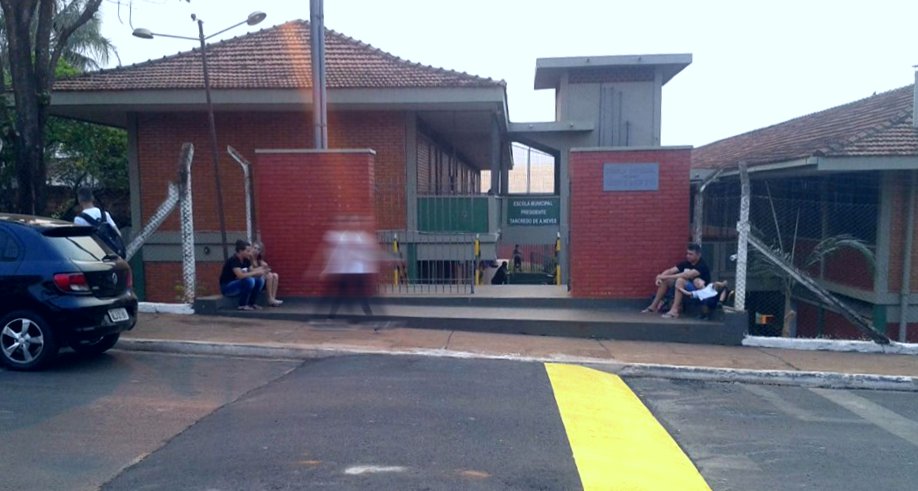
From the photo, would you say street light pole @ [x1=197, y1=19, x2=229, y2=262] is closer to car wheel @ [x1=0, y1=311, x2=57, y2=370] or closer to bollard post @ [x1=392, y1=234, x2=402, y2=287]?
bollard post @ [x1=392, y1=234, x2=402, y2=287]

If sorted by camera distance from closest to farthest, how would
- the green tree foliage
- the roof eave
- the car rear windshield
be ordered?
the car rear windshield → the green tree foliage → the roof eave

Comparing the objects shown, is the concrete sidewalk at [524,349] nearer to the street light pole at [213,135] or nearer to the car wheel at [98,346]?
the car wheel at [98,346]

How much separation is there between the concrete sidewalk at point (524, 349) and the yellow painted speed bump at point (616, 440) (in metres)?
1.19

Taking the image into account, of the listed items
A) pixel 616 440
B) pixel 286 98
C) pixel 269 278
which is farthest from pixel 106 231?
pixel 616 440

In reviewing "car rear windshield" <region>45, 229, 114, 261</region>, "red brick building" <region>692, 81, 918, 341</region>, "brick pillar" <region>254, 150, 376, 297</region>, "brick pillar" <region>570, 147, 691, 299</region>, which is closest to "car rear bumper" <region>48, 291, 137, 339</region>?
"car rear windshield" <region>45, 229, 114, 261</region>

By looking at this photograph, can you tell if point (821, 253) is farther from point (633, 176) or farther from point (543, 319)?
point (543, 319)

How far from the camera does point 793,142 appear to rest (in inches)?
653

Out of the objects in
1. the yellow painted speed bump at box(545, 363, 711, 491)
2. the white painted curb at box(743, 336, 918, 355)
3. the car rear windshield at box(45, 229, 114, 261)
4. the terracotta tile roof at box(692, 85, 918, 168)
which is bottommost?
the white painted curb at box(743, 336, 918, 355)

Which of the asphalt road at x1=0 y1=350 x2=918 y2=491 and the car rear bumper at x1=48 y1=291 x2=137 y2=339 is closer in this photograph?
the asphalt road at x1=0 y1=350 x2=918 y2=491

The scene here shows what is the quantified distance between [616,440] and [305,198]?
721cm

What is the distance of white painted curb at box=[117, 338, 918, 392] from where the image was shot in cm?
867

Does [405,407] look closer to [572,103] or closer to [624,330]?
[624,330]

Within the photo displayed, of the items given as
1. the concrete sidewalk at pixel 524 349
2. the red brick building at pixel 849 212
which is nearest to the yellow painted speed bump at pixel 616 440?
the concrete sidewalk at pixel 524 349

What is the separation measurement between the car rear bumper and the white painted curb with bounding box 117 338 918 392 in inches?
45.5
